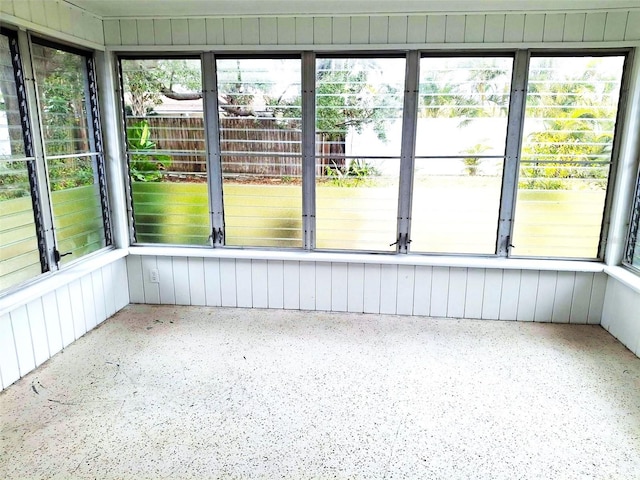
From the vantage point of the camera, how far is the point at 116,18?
3217 mm

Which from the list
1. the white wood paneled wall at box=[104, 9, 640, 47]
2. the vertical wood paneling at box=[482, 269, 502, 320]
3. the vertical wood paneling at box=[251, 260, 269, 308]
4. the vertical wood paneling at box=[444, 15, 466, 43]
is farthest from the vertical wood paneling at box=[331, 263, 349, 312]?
the vertical wood paneling at box=[444, 15, 466, 43]

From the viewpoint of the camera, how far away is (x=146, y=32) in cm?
324

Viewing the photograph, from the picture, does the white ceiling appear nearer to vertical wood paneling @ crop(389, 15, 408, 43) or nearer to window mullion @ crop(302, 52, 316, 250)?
vertical wood paneling @ crop(389, 15, 408, 43)

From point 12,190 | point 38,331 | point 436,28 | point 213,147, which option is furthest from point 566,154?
point 38,331

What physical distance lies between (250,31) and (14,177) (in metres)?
1.87

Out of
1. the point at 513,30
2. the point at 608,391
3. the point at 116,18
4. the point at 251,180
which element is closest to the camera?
the point at 608,391

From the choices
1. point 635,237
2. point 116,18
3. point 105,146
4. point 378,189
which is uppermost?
point 116,18

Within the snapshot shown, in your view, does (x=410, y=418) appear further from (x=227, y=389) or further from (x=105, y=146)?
(x=105, y=146)

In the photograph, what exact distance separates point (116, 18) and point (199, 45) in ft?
2.15

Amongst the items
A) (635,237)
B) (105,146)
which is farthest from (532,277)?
(105,146)

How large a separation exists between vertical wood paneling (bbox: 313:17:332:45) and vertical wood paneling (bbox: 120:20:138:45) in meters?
1.36

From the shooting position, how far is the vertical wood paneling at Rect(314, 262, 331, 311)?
3.52m

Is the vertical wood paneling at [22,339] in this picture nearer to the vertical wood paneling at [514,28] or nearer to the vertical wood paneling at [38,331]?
the vertical wood paneling at [38,331]

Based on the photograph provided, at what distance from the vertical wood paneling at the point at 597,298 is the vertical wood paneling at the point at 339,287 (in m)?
1.89
